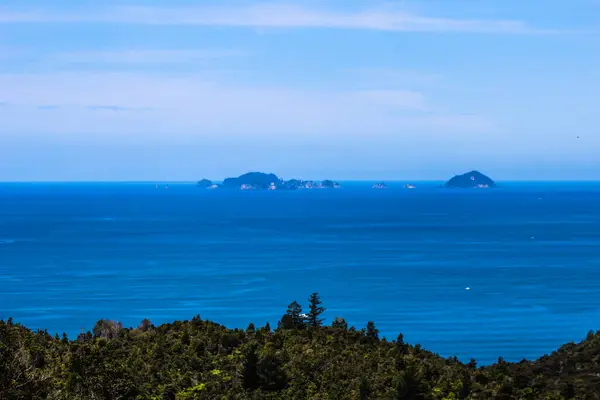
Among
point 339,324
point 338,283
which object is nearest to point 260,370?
point 339,324

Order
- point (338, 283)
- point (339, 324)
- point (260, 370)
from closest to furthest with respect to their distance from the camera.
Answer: point (260, 370), point (339, 324), point (338, 283)

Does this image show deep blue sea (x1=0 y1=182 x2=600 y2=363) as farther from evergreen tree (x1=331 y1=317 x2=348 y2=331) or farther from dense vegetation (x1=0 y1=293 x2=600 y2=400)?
dense vegetation (x1=0 y1=293 x2=600 y2=400)

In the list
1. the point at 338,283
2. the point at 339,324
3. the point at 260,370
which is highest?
the point at 260,370

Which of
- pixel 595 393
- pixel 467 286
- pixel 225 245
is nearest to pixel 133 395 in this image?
pixel 595 393

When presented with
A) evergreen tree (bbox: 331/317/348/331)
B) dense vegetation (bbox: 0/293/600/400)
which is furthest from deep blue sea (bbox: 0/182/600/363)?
dense vegetation (bbox: 0/293/600/400)

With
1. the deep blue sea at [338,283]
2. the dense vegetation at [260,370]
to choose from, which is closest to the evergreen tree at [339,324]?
the dense vegetation at [260,370]

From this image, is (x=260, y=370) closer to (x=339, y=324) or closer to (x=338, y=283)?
(x=339, y=324)

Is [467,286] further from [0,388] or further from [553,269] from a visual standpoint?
[0,388]

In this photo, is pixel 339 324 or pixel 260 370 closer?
pixel 260 370
